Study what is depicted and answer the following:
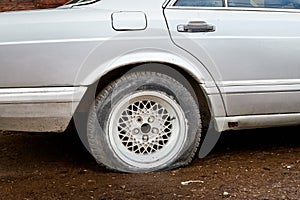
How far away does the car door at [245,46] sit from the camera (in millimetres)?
4066

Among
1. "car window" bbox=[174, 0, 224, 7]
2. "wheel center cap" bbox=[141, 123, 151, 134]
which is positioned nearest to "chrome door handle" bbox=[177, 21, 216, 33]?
"car window" bbox=[174, 0, 224, 7]

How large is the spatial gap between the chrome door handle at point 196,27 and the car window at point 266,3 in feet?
0.90

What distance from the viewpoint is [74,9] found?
4176mm

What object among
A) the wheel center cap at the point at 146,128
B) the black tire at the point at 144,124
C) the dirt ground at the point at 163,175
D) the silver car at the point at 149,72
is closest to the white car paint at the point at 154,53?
the silver car at the point at 149,72

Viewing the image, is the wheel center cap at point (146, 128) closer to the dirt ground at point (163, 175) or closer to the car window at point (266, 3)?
the dirt ground at point (163, 175)

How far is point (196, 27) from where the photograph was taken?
4059mm

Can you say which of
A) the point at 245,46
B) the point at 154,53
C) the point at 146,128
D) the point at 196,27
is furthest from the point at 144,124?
the point at 245,46

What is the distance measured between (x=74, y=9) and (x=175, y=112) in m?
1.10

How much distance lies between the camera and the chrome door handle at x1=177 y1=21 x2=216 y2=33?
4.04m

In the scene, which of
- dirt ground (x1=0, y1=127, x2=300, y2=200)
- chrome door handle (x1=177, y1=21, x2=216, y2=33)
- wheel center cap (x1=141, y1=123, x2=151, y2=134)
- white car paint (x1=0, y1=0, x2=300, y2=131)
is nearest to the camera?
dirt ground (x1=0, y1=127, x2=300, y2=200)

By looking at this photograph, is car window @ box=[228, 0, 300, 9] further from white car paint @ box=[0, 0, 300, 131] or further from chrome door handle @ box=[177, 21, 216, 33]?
chrome door handle @ box=[177, 21, 216, 33]

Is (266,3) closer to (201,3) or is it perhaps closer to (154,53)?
(201,3)

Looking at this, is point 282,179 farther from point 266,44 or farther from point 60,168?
point 60,168

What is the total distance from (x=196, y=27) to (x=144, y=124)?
830 mm
